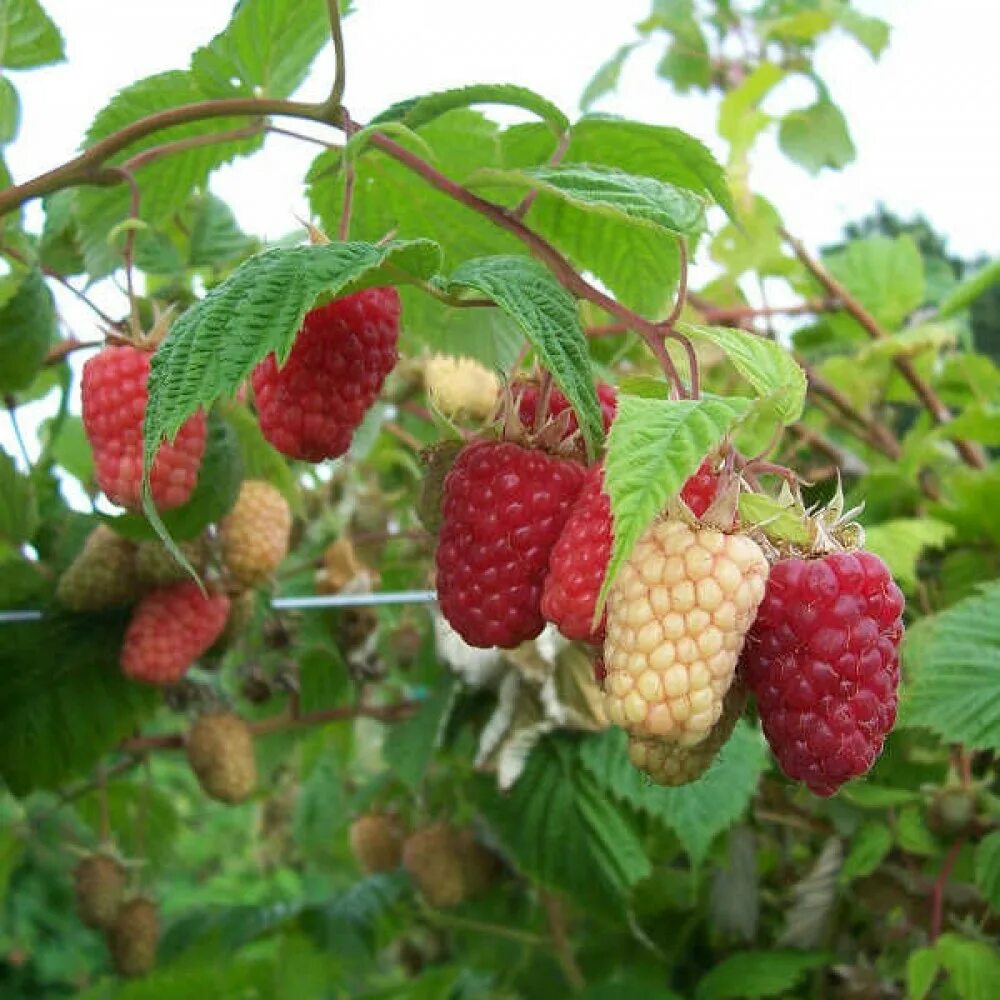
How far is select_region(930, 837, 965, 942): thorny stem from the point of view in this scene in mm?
1463

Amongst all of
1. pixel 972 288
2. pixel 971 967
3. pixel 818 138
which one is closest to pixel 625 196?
pixel 971 967

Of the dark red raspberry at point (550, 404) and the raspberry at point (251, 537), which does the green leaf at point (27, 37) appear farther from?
the dark red raspberry at point (550, 404)

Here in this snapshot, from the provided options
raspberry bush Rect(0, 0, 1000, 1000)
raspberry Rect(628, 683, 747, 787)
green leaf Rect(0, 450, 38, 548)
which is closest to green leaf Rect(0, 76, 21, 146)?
raspberry bush Rect(0, 0, 1000, 1000)

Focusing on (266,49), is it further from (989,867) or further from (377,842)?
(377,842)

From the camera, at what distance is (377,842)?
217 centimetres

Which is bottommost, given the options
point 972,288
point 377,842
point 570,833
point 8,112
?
point 377,842

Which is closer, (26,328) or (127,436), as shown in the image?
(127,436)

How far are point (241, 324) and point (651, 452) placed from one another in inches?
8.6

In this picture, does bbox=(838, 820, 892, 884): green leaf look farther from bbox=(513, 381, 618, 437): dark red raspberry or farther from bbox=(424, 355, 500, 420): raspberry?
bbox=(513, 381, 618, 437): dark red raspberry

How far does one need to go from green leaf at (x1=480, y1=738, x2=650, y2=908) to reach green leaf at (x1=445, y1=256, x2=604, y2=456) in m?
0.85

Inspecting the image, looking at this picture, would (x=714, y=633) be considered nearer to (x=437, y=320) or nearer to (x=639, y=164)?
(x=639, y=164)

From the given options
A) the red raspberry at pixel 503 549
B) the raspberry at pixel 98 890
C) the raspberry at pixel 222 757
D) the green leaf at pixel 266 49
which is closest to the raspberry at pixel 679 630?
the red raspberry at pixel 503 549

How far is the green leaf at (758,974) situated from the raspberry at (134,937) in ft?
2.22

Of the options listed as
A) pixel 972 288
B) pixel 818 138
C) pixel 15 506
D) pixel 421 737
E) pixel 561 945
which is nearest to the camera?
pixel 15 506
